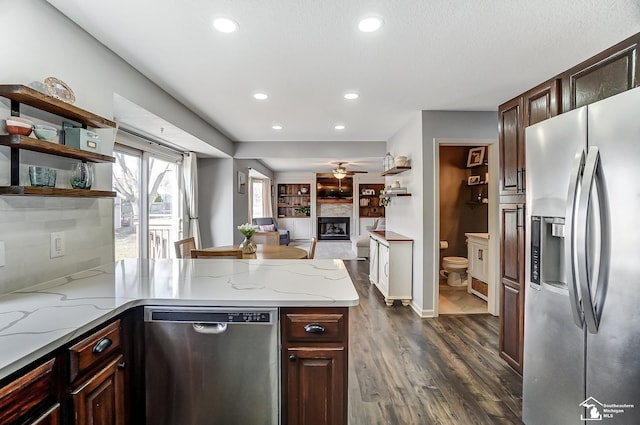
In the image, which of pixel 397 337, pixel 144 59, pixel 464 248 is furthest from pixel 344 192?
pixel 144 59

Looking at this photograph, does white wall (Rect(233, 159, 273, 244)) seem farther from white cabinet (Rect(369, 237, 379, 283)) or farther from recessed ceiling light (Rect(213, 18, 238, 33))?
recessed ceiling light (Rect(213, 18, 238, 33))

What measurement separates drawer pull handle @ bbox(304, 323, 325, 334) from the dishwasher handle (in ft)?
1.27

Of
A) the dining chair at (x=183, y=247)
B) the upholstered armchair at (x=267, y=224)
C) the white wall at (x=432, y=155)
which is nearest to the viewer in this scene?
the dining chair at (x=183, y=247)

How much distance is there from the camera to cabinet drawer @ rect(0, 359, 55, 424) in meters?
0.84

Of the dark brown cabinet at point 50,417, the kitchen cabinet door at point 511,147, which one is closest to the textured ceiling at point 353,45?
the kitchen cabinet door at point 511,147

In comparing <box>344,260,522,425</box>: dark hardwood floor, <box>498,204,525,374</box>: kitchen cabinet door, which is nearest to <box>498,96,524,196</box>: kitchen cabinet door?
<box>498,204,525,374</box>: kitchen cabinet door

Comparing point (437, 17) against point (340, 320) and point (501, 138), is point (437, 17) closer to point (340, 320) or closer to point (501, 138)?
point (501, 138)

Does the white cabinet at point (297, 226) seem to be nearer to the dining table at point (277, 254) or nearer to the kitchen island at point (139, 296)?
the dining table at point (277, 254)

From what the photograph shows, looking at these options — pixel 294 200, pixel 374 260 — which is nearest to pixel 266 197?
pixel 294 200

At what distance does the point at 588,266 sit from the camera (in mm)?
1339

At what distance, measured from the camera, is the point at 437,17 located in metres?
1.76

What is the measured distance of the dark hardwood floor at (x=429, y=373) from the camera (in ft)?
6.41

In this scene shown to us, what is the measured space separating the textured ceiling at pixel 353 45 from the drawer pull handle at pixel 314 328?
1682 mm

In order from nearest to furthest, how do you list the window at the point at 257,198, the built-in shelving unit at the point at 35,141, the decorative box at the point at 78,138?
the built-in shelving unit at the point at 35,141
the decorative box at the point at 78,138
the window at the point at 257,198
